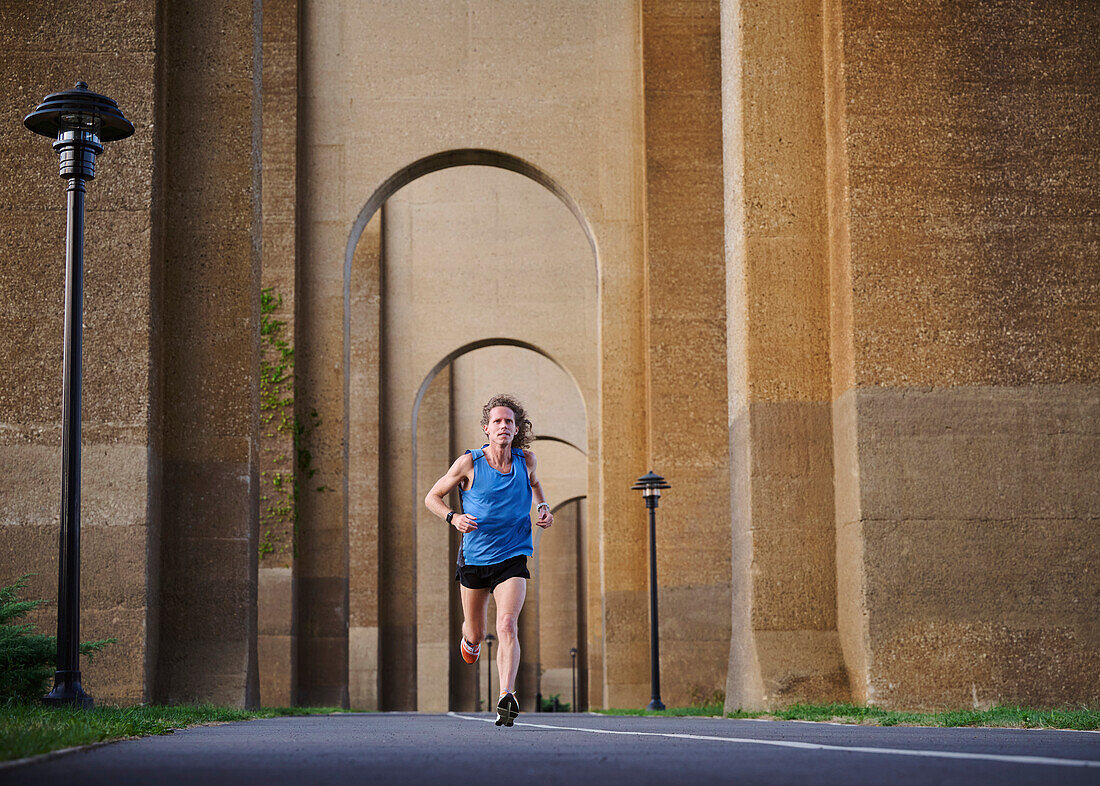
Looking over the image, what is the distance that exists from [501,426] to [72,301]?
3.35m

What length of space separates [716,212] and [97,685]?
484 inches

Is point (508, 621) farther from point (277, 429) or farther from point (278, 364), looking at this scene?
point (278, 364)

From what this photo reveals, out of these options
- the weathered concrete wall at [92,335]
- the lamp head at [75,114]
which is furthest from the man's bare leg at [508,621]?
the weathered concrete wall at [92,335]

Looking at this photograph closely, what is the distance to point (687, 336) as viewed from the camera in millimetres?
20156

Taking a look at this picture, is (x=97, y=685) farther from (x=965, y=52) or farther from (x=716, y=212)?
(x=716, y=212)

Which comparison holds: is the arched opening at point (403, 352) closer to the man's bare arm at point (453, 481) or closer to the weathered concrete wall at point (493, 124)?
the weathered concrete wall at point (493, 124)

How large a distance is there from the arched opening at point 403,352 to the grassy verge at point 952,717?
1724cm

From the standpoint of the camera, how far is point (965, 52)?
1101 cm

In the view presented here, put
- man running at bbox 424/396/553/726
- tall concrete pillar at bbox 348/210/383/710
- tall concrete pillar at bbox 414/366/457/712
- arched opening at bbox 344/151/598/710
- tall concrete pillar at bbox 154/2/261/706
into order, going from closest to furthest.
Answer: man running at bbox 424/396/553/726
tall concrete pillar at bbox 154/2/261/706
tall concrete pillar at bbox 348/210/383/710
arched opening at bbox 344/151/598/710
tall concrete pillar at bbox 414/366/457/712

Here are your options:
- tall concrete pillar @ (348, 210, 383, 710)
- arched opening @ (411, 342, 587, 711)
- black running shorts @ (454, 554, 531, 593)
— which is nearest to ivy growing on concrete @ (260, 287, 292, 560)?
tall concrete pillar @ (348, 210, 383, 710)

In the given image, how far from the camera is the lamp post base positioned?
786cm

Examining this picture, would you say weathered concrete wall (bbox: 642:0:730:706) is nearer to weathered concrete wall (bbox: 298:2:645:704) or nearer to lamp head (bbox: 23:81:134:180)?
weathered concrete wall (bbox: 298:2:645:704)

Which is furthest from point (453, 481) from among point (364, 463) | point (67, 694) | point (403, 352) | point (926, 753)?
point (403, 352)

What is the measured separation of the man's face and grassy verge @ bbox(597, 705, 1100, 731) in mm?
3086
